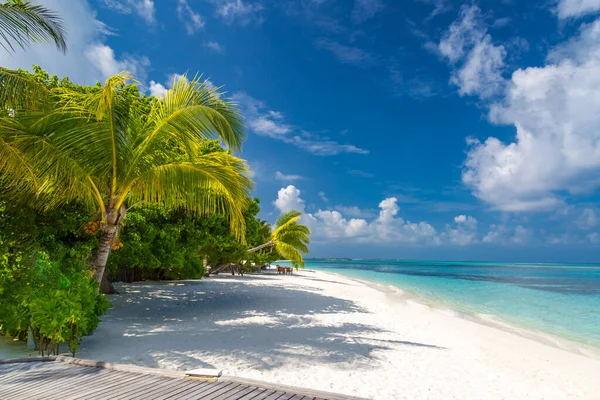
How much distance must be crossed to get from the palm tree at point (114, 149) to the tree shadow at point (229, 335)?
6.49ft

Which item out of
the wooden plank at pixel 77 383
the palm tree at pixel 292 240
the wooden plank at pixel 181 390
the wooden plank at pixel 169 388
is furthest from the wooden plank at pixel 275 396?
the palm tree at pixel 292 240

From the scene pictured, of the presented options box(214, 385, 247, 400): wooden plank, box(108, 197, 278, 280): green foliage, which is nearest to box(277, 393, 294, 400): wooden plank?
box(214, 385, 247, 400): wooden plank

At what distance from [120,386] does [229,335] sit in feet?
13.9

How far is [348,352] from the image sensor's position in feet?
22.6

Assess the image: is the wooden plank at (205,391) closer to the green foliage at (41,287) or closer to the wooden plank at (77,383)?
the wooden plank at (77,383)

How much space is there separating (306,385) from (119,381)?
96.5 inches

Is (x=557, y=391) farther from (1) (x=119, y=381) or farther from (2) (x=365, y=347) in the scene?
(1) (x=119, y=381)

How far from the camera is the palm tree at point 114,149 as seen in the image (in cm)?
650

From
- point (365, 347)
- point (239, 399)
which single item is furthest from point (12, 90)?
point (365, 347)

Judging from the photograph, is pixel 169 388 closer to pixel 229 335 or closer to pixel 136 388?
pixel 136 388

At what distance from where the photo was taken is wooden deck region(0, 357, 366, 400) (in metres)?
3.65

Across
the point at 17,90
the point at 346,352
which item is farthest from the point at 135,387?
the point at 17,90

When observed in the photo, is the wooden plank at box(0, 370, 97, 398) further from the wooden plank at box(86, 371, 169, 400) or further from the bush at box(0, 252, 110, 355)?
the bush at box(0, 252, 110, 355)

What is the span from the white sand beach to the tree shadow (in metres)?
0.02
